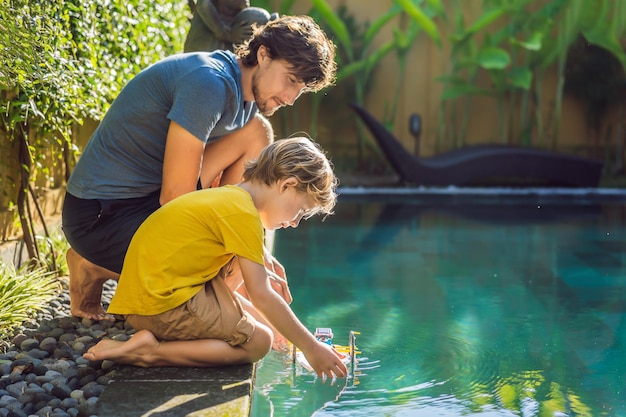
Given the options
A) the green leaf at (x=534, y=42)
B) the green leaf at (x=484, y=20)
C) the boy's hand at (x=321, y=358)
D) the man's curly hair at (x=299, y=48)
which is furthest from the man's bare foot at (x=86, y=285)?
the green leaf at (x=484, y=20)

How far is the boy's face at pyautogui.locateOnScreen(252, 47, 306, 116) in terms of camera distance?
2.79 metres

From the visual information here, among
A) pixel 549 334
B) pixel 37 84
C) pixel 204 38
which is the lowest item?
pixel 549 334

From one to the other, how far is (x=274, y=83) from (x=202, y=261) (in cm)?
65

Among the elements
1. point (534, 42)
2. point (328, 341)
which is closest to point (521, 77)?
point (534, 42)

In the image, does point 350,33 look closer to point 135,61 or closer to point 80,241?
point 135,61

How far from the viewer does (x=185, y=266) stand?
8.18 ft

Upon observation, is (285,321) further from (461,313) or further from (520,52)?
(520,52)

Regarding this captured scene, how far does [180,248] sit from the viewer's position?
247 centimetres

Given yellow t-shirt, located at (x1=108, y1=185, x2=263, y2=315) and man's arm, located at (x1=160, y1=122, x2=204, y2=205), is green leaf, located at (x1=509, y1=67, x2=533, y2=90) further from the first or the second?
yellow t-shirt, located at (x1=108, y1=185, x2=263, y2=315)

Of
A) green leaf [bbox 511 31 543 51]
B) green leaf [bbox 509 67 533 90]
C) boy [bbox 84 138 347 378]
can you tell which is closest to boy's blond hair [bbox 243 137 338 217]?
boy [bbox 84 138 347 378]

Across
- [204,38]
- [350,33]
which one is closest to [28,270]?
[204,38]

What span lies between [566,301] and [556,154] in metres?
5.74

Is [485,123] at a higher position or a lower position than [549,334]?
higher

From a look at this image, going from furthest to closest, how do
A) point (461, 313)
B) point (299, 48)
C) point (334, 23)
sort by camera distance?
point (334, 23) < point (461, 313) < point (299, 48)
